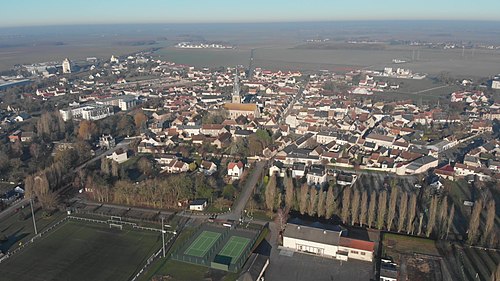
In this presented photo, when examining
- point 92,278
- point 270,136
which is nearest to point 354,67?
point 270,136

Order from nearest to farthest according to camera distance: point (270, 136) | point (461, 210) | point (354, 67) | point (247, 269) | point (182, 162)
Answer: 1. point (247, 269)
2. point (461, 210)
3. point (182, 162)
4. point (270, 136)
5. point (354, 67)

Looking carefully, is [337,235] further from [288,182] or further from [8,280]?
[8,280]

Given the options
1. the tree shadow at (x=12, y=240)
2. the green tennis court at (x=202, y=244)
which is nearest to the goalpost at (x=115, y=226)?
the tree shadow at (x=12, y=240)

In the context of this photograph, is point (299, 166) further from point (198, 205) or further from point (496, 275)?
point (496, 275)

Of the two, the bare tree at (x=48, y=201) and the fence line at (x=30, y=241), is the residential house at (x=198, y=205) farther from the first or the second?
the bare tree at (x=48, y=201)

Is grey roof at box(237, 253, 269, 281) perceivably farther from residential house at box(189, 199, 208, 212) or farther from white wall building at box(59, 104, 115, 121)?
white wall building at box(59, 104, 115, 121)

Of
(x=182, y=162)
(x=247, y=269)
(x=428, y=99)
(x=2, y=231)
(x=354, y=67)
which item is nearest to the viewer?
(x=247, y=269)
